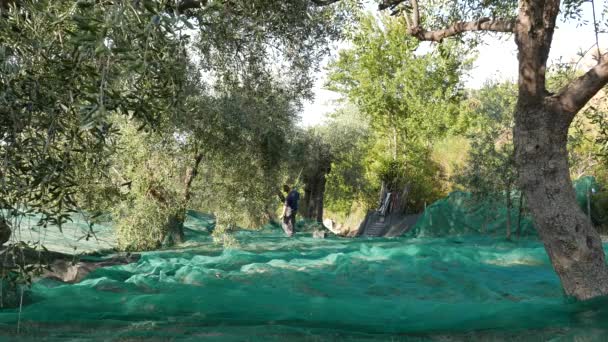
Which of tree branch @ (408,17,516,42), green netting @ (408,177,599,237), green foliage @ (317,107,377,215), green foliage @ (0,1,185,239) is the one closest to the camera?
green foliage @ (0,1,185,239)

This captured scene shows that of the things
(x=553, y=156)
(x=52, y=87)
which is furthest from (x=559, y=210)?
(x=52, y=87)

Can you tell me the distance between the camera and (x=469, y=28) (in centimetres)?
689

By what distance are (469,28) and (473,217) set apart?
13.3 m

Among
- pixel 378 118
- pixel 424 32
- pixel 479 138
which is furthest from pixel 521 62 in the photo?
pixel 378 118

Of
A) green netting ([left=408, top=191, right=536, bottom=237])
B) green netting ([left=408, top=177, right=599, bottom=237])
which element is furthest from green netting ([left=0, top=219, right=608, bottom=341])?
green netting ([left=408, top=191, right=536, bottom=237])

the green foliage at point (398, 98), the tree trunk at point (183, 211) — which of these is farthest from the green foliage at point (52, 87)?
the green foliage at point (398, 98)

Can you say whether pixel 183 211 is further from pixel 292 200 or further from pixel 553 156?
pixel 553 156

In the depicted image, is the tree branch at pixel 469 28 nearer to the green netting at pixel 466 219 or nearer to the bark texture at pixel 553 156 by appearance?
the bark texture at pixel 553 156

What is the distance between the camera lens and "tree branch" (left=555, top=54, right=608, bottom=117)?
586 centimetres

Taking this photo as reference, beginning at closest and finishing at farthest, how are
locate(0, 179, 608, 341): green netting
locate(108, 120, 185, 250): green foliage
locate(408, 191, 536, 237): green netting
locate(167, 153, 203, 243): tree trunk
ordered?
1. locate(0, 179, 608, 341): green netting
2. locate(108, 120, 185, 250): green foliage
3. locate(167, 153, 203, 243): tree trunk
4. locate(408, 191, 536, 237): green netting

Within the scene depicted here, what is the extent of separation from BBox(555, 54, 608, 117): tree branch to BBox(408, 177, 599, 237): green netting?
1143 centimetres

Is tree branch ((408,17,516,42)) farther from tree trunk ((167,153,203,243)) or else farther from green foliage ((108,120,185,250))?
tree trunk ((167,153,203,243))

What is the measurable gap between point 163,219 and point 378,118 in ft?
53.5

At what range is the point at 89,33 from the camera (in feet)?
8.57
